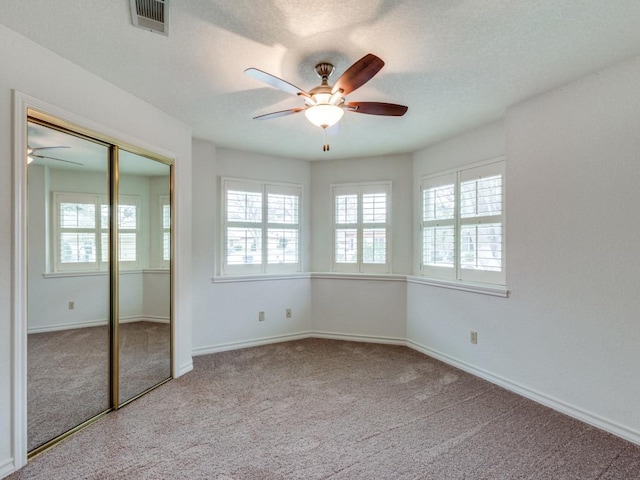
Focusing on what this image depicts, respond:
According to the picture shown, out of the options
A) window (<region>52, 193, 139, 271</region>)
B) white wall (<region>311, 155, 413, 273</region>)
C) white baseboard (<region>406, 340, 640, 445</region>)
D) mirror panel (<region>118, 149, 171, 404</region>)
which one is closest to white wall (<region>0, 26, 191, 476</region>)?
mirror panel (<region>118, 149, 171, 404</region>)

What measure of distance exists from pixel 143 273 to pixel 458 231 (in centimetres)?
330

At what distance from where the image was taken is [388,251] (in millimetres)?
4570

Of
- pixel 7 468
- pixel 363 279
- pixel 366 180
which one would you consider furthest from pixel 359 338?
pixel 7 468

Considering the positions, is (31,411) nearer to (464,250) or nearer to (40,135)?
(40,135)

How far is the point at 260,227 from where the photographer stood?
4520 millimetres

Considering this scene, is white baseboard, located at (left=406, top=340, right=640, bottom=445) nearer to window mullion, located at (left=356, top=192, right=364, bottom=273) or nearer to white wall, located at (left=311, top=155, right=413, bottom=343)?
white wall, located at (left=311, top=155, right=413, bottom=343)

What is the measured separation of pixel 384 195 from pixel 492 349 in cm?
233

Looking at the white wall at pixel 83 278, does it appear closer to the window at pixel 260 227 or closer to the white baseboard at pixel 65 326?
the white baseboard at pixel 65 326

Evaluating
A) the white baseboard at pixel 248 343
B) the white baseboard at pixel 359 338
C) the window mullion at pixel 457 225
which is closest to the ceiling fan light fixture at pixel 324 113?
the window mullion at pixel 457 225

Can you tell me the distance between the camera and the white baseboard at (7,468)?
188cm

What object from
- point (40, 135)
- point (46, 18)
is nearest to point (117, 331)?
point (40, 135)

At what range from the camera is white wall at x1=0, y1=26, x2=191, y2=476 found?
75.0 inches

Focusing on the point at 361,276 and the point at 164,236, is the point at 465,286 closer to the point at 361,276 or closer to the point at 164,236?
the point at 361,276

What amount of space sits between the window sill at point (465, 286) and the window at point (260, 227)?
1701 millimetres
